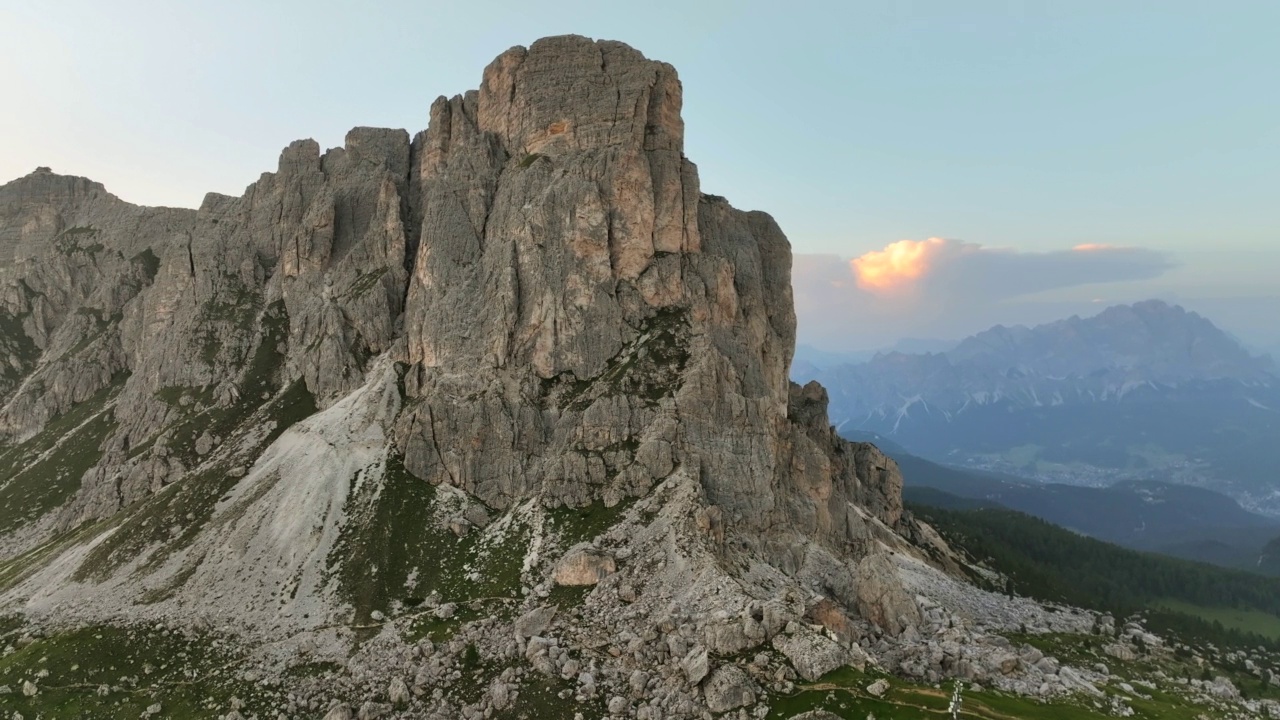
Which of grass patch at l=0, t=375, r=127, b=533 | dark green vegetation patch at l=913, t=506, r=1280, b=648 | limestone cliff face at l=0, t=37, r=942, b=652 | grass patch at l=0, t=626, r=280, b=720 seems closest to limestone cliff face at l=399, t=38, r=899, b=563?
limestone cliff face at l=0, t=37, r=942, b=652

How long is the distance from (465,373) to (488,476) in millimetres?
16980

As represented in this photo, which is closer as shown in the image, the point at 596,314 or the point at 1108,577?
the point at 596,314

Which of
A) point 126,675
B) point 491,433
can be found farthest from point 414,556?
point 126,675

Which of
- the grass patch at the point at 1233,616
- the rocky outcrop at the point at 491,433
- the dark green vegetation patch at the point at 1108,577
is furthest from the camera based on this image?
the grass patch at the point at 1233,616

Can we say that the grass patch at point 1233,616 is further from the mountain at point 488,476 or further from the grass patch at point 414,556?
the grass patch at point 414,556

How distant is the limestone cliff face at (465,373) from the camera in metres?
76.8

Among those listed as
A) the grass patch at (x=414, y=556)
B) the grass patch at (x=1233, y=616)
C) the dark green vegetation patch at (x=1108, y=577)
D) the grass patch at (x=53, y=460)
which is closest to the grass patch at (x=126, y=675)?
the grass patch at (x=414, y=556)

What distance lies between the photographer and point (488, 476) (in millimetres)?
85250

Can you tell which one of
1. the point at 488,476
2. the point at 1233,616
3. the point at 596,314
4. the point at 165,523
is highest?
the point at 596,314

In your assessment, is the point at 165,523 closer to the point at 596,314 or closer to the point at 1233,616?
the point at 596,314

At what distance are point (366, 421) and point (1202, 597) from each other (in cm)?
19692

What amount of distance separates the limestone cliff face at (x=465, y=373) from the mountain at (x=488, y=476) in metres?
0.50

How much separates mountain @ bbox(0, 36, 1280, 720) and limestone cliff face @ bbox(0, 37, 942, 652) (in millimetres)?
498

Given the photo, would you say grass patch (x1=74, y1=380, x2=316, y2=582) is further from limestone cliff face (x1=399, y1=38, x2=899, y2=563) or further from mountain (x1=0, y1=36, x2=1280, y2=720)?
limestone cliff face (x1=399, y1=38, x2=899, y2=563)
